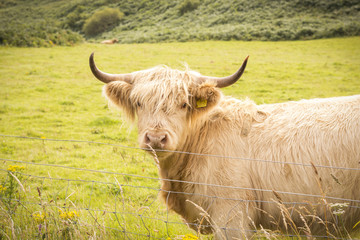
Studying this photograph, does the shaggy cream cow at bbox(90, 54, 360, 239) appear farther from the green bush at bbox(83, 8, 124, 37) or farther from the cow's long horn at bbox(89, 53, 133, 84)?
the green bush at bbox(83, 8, 124, 37)

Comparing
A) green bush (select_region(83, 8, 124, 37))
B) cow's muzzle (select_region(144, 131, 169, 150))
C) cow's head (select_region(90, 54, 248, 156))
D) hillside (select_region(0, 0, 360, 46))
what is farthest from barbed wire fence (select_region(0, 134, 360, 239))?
green bush (select_region(83, 8, 124, 37))

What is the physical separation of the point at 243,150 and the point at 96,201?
2.76 meters

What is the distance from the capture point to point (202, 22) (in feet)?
133

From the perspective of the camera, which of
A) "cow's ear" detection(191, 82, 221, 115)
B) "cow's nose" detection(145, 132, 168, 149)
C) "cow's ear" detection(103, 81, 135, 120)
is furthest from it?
"cow's ear" detection(103, 81, 135, 120)

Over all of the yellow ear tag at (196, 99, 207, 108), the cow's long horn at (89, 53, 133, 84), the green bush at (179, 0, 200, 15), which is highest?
the green bush at (179, 0, 200, 15)

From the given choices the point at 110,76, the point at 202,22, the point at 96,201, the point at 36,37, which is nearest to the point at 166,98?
the point at 110,76

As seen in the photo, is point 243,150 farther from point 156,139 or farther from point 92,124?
point 92,124

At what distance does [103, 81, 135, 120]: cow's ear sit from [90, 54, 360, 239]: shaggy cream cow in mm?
13

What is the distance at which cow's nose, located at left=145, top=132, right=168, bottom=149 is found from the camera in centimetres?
309

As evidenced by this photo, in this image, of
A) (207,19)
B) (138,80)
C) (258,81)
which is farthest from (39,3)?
(138,80)

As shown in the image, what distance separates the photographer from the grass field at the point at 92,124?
326 cm

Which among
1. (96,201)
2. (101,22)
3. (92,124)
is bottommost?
(92,124)

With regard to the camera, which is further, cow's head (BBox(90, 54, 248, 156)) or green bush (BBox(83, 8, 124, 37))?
green bush (BBox(83, 8, 124, 37))

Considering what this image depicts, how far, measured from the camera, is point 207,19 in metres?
41.1
